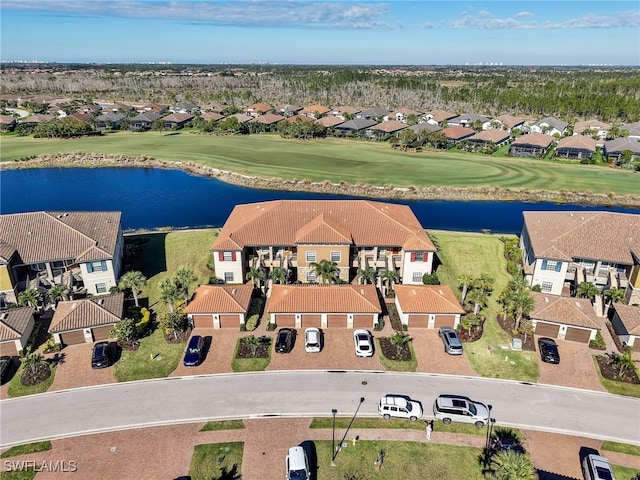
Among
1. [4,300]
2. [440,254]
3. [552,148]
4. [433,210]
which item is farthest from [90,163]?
[552,148]

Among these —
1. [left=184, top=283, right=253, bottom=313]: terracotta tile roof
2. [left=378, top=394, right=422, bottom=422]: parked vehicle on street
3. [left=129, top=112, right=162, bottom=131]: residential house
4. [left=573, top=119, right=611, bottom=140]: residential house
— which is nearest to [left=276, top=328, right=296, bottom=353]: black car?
[left=184, top=283, right=253, bottom=313]: terracotta tile roof

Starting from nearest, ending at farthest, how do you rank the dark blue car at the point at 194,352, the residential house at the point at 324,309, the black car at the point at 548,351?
the dark blue car at the point at 194,352 → the black car at the point at 548,351 → the residential house at the point at 324,309

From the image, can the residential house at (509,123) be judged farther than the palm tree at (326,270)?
Yes

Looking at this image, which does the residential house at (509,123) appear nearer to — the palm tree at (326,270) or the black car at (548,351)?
the black car at (548,351)

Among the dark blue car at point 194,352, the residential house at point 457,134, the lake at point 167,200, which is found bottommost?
the dark blue car at point 194,352

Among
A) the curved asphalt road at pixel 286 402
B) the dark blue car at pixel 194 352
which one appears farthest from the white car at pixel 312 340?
the dark blue car at pixel 194 352

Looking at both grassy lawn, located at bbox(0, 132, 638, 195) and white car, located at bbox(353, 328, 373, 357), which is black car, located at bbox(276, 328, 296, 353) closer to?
white car, located at bbox(353, 328, 373, 357)

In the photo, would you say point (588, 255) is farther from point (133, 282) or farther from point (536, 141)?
point (536, 141)
